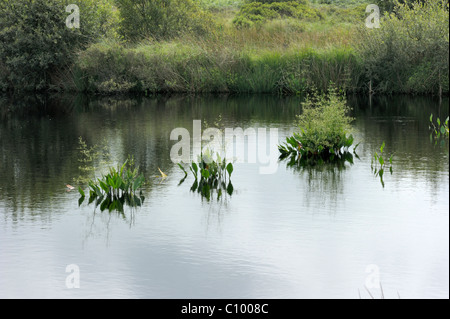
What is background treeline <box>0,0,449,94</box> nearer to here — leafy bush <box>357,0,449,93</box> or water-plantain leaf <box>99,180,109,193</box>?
leafy bush <box>357,0,449,93</box>

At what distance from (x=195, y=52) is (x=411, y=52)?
8.51 m

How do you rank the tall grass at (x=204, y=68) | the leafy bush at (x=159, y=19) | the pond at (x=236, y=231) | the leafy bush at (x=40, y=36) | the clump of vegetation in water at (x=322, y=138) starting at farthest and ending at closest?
the leafy bush at (x=159, y=19), the leafy bush at (x=40, y=36), the tall grass at (x=204, y=68), the clump of vegetation in water at (x=322, y=138), the pond at (x=236, y=231)

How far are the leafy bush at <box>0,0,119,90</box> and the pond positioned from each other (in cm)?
1561

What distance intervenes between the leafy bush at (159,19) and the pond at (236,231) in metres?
18.8

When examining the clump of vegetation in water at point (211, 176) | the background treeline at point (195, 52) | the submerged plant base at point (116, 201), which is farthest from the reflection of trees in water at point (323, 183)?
the background treeline at point (195, 52)

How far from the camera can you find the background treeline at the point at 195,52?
27.4 meters

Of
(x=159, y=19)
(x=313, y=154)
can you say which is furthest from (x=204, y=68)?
(x=313, y=154)

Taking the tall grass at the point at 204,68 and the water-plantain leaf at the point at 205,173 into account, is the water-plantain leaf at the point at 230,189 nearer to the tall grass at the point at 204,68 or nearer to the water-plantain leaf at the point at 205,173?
the water-plantain leaf at the point at 205,173

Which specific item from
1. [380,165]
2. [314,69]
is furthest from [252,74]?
[380,165]

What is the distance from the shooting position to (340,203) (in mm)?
10609

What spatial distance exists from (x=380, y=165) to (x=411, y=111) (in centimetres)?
944

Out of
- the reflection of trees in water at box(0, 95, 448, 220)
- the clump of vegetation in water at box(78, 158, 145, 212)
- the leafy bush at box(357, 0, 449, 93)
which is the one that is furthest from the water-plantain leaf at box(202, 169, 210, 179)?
the leafy bush at box(357, 0, 449, 93)
